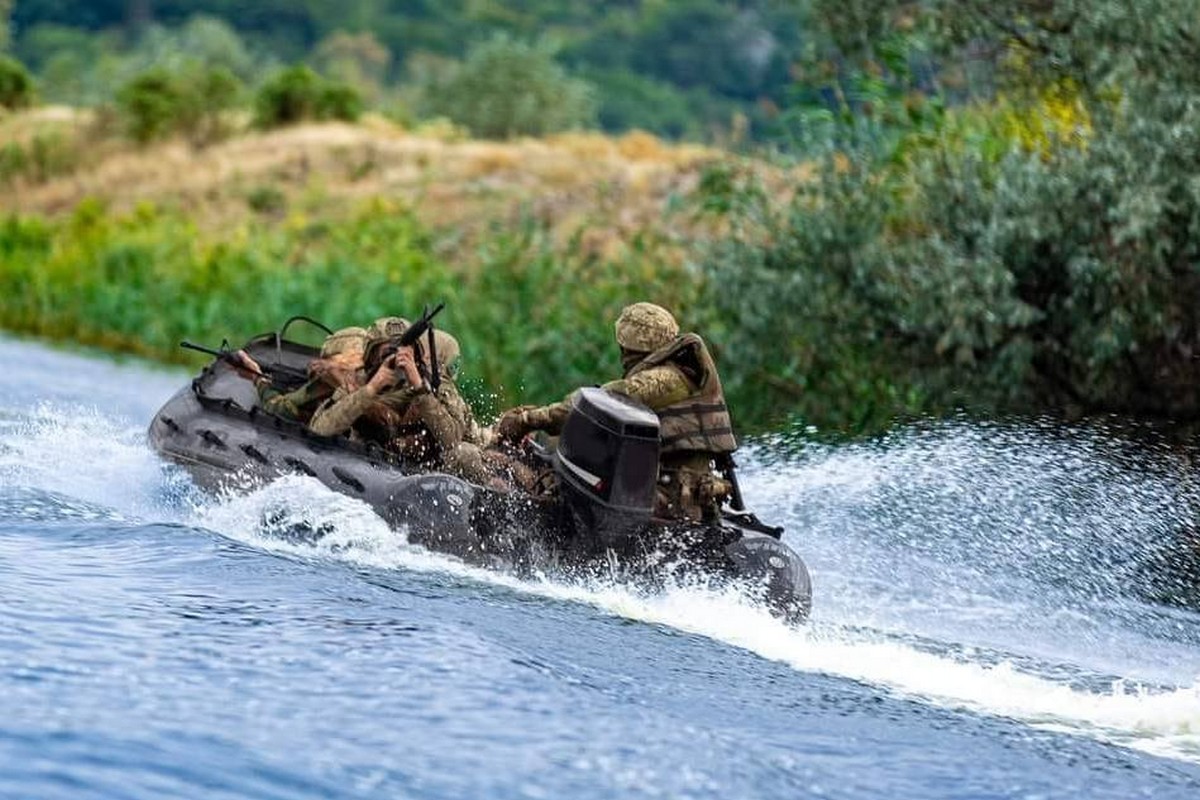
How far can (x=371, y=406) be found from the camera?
11.3m

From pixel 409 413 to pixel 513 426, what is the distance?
0.60m

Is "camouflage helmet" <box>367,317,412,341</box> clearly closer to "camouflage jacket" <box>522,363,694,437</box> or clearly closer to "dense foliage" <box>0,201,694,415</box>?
"camouflage jacket" <box>522,363,694,437</box>

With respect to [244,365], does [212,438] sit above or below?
below

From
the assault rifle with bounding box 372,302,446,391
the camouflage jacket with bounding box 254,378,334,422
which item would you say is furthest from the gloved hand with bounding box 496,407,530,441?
the camouflage jacket with bounding box 254,378,334,422

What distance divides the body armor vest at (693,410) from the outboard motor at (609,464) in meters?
0.26

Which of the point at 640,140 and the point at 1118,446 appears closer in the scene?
the point at 1118,446

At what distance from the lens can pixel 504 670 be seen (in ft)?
27.7

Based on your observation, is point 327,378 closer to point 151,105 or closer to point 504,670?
point 504,670

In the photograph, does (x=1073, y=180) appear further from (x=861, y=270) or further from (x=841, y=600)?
(x=841, y=600)

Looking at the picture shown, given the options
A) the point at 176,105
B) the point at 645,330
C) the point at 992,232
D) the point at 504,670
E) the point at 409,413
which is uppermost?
the point at 176,105

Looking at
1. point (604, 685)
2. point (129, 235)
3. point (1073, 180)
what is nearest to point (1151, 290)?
point (1073, 180)

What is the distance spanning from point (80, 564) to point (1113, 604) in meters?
6.12

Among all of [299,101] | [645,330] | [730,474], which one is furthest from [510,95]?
[730,474]

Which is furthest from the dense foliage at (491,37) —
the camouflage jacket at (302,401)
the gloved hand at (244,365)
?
the camouflage jacket at (302,401)
